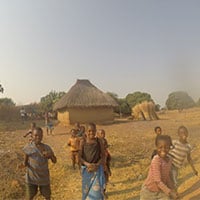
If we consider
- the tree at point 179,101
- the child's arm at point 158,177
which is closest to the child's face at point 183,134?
the child's arm at point 158,177

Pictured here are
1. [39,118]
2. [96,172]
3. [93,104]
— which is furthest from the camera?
[39,118]

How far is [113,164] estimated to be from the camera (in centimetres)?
922

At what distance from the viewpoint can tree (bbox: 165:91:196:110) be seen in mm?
45450

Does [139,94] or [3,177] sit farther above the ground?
[139,94]

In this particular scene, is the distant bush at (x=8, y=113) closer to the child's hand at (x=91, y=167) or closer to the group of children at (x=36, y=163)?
the group of children at (x=36, y=163)

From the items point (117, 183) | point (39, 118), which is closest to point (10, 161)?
point (117, 183)

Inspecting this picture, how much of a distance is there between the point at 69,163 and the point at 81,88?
666 inches

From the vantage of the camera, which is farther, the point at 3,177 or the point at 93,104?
the point at 93,104

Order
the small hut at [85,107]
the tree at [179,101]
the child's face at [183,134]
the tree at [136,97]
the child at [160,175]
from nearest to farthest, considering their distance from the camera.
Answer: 1. the child at [160,175]
2. the child's face at [183,134]
3. the small hut at [85,107]
4. the tree at [136,97]
5. the tree at [179,101]

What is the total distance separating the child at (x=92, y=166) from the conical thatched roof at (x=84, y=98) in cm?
1923

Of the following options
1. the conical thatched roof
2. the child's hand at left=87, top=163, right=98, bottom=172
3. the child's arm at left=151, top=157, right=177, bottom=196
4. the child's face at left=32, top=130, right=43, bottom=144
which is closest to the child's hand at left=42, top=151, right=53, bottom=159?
the child's face at left=32, top=130, right=43, bottom=144

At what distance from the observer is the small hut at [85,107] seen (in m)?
24.1

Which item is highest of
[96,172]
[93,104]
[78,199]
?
[93,104]

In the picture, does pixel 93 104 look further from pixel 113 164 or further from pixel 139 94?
pixel 139 94
